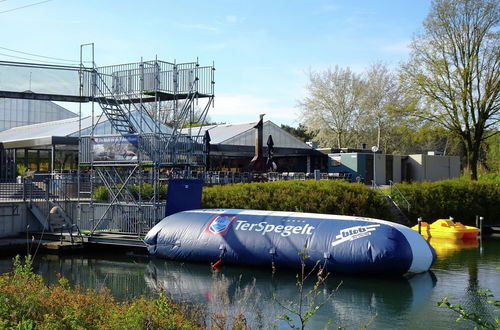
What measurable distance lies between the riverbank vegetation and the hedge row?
1051 inches

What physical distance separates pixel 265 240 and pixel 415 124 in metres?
27.9

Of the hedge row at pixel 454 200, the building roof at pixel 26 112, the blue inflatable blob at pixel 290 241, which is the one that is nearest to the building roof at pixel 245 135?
the building roof at pixel 26 112

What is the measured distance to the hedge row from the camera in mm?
33969

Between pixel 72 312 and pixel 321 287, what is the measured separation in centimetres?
1114

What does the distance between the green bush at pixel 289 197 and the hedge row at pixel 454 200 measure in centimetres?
646

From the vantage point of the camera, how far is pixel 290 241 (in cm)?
1905

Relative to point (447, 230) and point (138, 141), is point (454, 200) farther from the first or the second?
point (138, 141)

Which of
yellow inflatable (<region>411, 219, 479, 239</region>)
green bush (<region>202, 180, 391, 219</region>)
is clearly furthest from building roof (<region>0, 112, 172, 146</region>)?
yellow inflatable (<region>411, 219, 479, 239</region>)

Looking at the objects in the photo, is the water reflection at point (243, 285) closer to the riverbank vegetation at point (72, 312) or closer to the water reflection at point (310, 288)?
the water reflection at point (310, 288)

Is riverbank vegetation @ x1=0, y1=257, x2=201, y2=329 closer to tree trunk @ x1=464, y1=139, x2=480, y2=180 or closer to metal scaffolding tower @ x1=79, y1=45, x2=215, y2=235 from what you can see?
metal scaffolding tower @ x1=79, y1=45, x2=215, y2=235

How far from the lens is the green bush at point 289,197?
26891 mm

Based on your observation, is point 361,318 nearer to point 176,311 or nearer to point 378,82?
point 176,311

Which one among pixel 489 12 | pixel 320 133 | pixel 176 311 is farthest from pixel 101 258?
pixel 320 133

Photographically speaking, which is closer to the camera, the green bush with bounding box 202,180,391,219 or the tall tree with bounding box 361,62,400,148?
the green bush with bounding box 202,180,391,219
